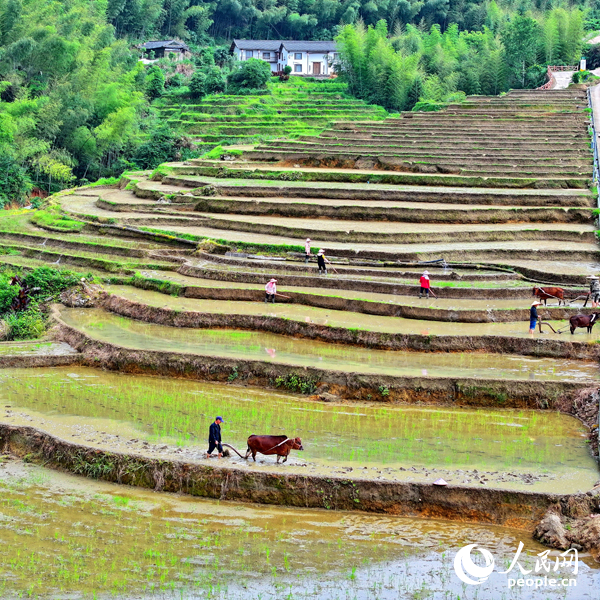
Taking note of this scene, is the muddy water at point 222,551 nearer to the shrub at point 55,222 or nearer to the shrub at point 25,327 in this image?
the shrub at point 25,327

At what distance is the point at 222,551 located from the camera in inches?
430

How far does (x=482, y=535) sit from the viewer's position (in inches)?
454

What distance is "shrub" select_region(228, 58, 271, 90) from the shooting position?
178ft

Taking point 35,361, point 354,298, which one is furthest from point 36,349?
point 354,298

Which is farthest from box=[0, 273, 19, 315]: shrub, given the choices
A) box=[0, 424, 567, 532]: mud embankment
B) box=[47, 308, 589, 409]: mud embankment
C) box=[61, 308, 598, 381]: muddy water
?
box=[0, 424, 567, 532]: mud embankment

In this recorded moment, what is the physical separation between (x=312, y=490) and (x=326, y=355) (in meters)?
5.41

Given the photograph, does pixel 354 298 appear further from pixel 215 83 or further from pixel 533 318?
pixel 215 83

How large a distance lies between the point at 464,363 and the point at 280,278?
6.76 metres

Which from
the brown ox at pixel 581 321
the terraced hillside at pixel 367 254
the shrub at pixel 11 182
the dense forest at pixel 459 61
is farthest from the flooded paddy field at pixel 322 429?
the dense forest at pixel 459 61

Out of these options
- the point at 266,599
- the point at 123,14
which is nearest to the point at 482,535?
the point at 266,599

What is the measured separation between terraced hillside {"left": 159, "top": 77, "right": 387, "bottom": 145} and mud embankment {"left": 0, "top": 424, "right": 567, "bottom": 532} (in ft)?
108

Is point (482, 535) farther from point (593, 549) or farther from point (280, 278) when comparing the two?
point (280, 278)

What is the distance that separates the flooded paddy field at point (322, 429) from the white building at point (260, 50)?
53855 millimetres

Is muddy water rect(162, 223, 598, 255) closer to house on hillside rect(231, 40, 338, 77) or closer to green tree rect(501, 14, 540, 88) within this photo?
green tree rect(501, 14, 540, 88)
